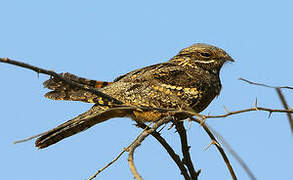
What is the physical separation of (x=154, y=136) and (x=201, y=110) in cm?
152

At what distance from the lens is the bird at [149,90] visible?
4434mm

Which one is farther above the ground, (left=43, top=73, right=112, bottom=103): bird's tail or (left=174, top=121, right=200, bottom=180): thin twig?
(left=43, top=73, right=112, bottom=103): bird's tail

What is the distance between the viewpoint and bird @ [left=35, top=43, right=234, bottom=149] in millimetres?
4434

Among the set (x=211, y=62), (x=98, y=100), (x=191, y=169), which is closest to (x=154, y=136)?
(x=191, y=169)

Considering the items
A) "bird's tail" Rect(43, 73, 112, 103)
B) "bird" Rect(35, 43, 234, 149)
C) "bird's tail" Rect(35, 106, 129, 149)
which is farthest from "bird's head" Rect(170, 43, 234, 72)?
"bird's tail" Rect(43, 73, 112, 103)

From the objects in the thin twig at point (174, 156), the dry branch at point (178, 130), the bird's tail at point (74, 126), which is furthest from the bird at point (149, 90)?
the dry branch at point (178, 130)

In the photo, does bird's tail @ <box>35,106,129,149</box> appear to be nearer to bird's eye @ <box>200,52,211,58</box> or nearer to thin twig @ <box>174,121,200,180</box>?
thin twig @ <box>174,121,200,180</box>

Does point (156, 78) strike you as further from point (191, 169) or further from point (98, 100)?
point (191, 169)

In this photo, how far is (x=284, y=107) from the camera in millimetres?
2107

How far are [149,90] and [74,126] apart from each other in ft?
3.11

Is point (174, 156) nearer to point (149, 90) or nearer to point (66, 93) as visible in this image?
point (149, 90)

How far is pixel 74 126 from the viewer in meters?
4.38

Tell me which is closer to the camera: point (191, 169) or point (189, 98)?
point (191, 169)

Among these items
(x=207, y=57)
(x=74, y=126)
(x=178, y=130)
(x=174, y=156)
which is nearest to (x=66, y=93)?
(x=74, y=126)
